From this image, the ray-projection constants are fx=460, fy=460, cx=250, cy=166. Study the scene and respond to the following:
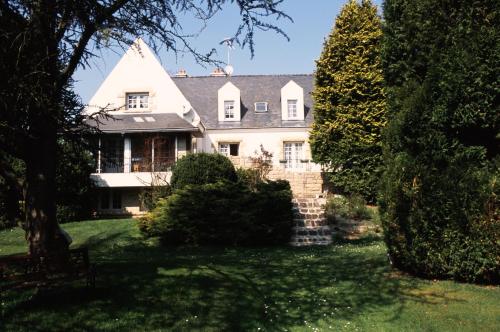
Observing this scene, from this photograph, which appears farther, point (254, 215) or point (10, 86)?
point (254, 215)

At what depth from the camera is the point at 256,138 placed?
97.9ft

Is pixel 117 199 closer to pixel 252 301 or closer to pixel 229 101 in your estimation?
pixel 229 101

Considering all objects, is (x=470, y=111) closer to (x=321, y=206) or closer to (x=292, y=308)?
(x=292, y=308)

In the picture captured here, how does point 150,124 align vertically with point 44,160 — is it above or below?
above

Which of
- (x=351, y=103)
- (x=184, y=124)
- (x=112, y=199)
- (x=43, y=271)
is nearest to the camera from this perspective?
(x=43, y=271)

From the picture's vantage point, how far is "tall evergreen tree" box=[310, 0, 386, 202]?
2381 cm

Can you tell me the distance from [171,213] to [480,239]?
979 centimetres

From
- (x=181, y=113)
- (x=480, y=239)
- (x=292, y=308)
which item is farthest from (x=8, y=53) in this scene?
(x=181, y=113)

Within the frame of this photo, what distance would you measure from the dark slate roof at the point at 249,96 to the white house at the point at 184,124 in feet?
0.22

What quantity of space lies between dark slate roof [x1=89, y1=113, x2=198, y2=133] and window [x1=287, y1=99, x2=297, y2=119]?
808cm

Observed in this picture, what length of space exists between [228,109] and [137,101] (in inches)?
247

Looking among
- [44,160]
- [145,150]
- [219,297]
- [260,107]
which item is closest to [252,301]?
[219,297]

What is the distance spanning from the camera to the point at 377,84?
80.7ft

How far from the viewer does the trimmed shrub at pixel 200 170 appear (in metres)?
17.5
